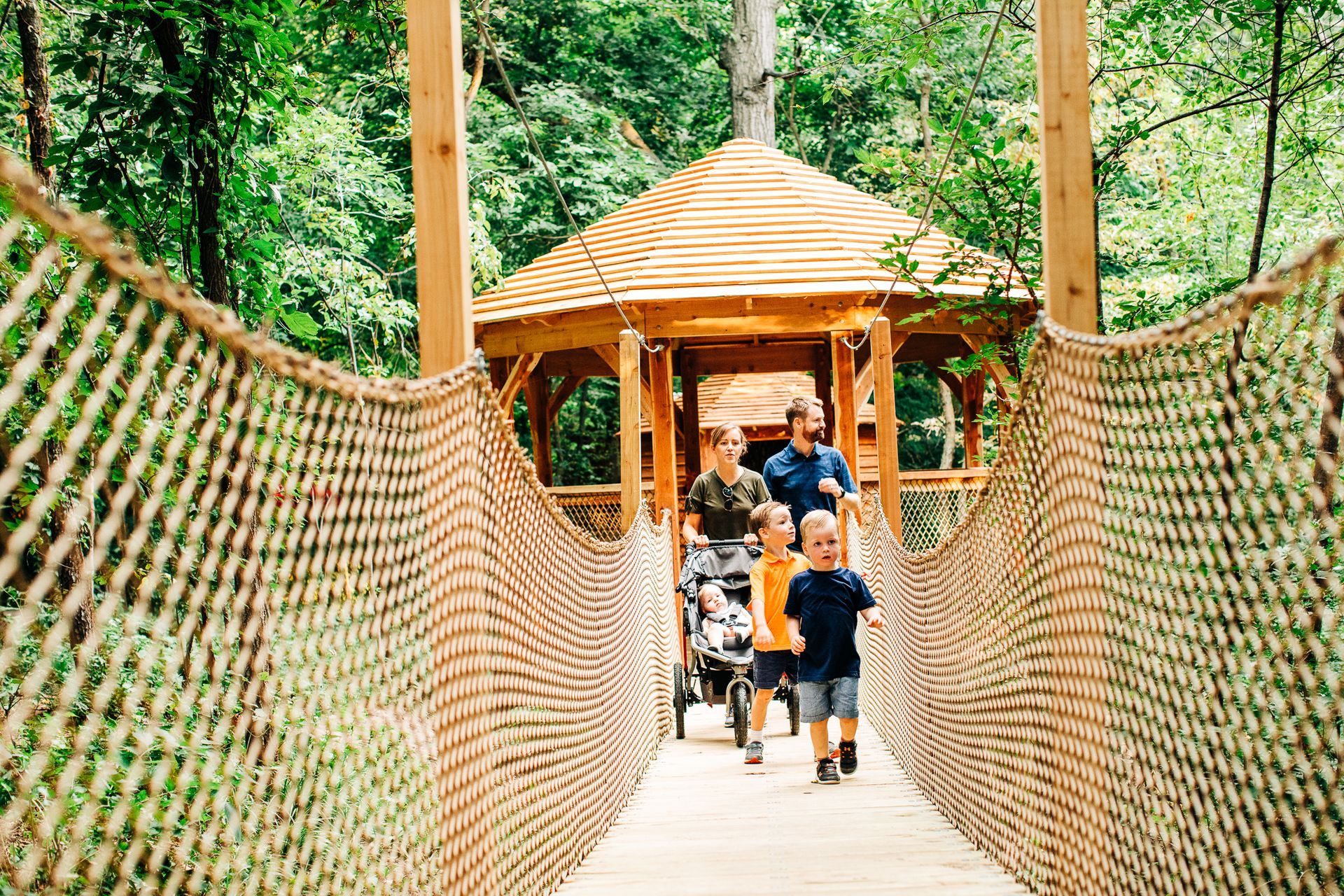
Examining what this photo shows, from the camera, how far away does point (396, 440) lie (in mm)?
2631

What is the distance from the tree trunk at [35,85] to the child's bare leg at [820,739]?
4.49m

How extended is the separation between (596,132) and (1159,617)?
20.6 m

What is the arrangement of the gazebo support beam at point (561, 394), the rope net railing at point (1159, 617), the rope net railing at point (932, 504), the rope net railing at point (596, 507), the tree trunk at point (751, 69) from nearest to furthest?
1. the rope net railing at point (1159, 617)
2. the rope net railing at point (932, 504)
3. the rope net railing at point (596, 507)
4. the gazebo support beam at point (561, 394)
5. the tree trunk at point (751, 69)

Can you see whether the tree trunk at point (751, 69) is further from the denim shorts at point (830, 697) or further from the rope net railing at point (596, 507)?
the denim shorts at point (830, 697)

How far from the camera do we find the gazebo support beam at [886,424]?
772cm

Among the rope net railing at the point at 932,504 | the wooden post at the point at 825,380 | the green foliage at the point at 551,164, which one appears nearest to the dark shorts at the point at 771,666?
the rope net railing at the point at 932,504

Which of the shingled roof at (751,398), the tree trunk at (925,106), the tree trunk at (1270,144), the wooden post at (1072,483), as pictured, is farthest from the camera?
the tree trunk at (925,106)

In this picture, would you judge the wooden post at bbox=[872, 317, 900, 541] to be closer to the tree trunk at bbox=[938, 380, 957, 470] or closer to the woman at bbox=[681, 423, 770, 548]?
the woman at bbox=[681, 423, 770, 548]

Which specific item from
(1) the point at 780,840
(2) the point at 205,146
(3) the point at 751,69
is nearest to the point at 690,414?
(3) the point at 751,69

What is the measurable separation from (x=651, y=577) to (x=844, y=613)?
210cm

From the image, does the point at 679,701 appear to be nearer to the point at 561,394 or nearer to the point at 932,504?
the point at 932,504

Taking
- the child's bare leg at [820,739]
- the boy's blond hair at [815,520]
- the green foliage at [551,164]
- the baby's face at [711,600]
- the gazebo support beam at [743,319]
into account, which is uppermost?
the green foliage at [551,164]

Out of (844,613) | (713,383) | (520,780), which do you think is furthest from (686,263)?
(713,383)

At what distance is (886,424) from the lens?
804cm
